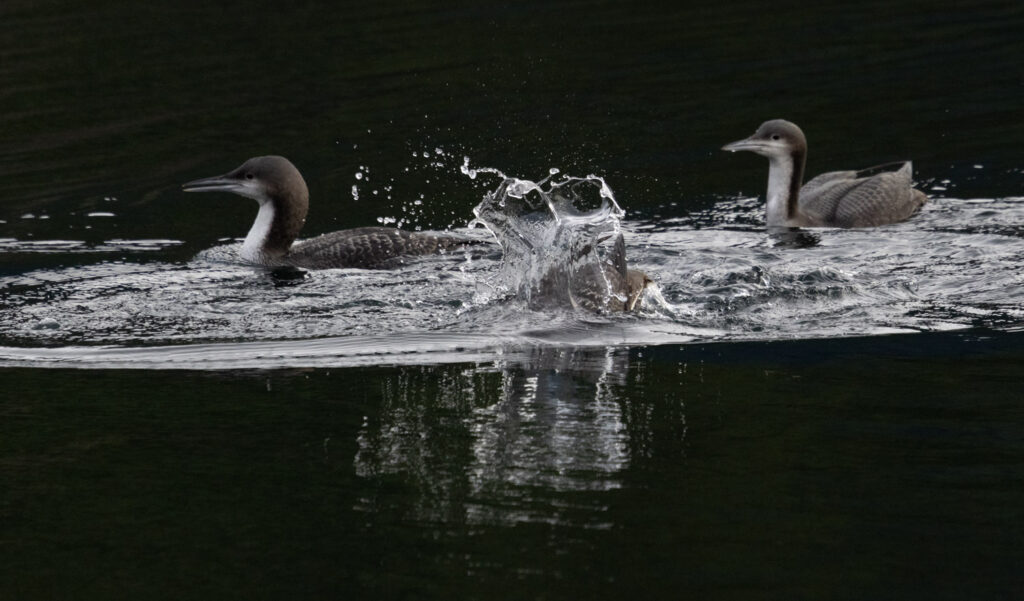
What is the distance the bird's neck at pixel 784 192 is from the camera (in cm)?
1112

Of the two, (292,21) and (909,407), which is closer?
(909,407)

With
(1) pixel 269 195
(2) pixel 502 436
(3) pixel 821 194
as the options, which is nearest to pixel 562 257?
(2) pixel 502 436

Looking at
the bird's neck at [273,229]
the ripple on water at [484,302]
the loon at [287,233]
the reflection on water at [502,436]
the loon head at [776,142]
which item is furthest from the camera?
the loon head at [776,142]

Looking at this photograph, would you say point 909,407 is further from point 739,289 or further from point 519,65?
point 519,65

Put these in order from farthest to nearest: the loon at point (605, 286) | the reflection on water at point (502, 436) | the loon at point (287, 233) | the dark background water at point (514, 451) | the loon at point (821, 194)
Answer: the loon at point (821, 194)
the loon at point (287, 233)
the loon at point (605, 286)
the reflection on water at point (502, 436)
the dark background water at point (514, 451)

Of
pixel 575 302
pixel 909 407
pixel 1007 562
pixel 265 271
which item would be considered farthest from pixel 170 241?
pixel 1007 562

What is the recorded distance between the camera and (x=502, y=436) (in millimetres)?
5555

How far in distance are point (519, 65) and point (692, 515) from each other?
11.4 metres

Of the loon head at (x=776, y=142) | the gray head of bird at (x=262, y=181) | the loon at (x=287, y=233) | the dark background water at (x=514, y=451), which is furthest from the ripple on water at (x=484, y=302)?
the loon head at (x=776, y=142)

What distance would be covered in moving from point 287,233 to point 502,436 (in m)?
5.09

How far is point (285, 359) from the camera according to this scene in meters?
6.97

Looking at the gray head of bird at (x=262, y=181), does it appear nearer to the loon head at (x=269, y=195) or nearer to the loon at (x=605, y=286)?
the loon head at (x=269, y=195)

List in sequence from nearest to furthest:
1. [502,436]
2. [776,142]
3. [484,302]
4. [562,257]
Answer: [502,436] → [562,257] → [484,302] → [776,142]

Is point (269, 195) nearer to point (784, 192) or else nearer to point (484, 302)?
point (484, 302)
